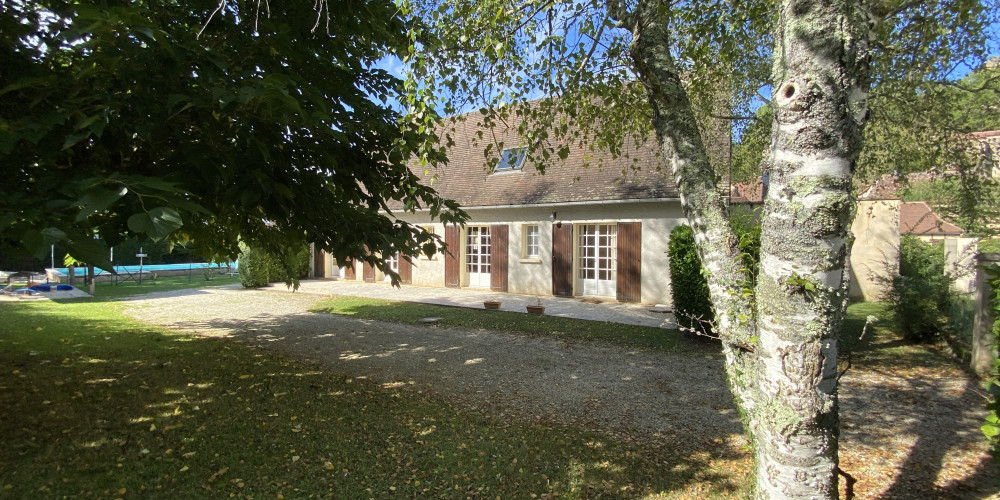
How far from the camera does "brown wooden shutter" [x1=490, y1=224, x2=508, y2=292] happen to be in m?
15.2

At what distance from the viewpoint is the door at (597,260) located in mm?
13555

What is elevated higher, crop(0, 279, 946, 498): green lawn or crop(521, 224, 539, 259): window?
crop(521, 224, 539, 259): window

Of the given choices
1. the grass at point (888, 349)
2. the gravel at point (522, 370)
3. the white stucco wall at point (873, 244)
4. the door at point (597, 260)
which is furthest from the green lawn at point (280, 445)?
the white stucco wall at point (873, 244)

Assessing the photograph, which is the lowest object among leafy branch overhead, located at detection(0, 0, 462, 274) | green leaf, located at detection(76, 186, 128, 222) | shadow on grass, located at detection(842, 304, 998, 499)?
shadow on grass, located at detection(842, 304, 998, 499)

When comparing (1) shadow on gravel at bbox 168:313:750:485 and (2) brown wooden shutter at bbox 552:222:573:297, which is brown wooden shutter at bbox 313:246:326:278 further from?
(2) brown wooden shutter at bbox 552:222:573:297

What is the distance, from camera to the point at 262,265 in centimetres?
1719

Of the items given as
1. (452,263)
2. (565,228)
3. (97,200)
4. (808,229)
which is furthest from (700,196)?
(452,263)

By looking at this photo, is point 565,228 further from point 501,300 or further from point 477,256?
point 477,256

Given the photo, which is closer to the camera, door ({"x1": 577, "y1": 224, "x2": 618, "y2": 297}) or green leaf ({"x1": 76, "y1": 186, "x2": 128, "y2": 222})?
green leaf ({"x1": 76, "y1": 186, "x2": 128, "y2": 222})

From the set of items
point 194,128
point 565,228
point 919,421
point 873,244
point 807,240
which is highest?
point 194,128

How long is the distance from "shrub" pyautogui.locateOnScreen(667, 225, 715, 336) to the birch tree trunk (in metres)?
6.35

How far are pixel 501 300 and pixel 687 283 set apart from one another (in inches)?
241

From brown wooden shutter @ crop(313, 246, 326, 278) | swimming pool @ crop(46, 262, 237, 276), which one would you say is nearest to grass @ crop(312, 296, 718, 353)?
brown wooden shutter @ crop(313, 246, 326, 278)

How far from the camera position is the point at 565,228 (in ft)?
45.8
